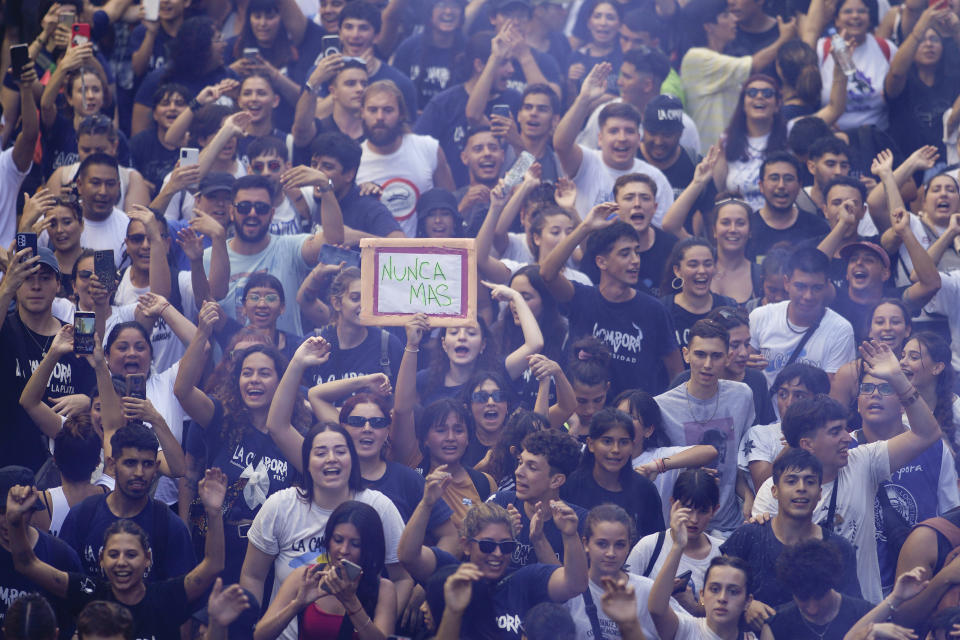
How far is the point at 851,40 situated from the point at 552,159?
2607 mm

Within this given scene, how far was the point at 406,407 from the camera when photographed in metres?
8.56

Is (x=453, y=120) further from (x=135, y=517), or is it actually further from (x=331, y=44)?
(x=135, y=517)

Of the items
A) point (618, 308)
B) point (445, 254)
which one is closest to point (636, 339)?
point (618, 308)

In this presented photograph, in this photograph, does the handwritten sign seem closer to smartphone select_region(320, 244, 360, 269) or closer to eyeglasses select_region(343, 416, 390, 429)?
eyeglasses select_region(343, 416, 390, 429)

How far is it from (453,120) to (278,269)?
2158 millimetres

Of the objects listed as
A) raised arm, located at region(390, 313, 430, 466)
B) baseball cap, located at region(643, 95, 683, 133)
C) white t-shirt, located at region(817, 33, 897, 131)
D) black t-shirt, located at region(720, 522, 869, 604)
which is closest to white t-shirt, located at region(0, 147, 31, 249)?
raised arm, located at region(390, 313, 430, 466)

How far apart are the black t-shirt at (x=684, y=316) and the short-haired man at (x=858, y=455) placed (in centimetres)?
117

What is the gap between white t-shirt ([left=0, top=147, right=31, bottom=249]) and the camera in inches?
419

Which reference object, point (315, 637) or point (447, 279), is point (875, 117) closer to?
point (447, 279)

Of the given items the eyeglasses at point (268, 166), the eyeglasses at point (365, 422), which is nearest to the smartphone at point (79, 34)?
the eyeglasses at point (268, 166)

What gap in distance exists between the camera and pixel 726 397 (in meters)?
A: 8.80

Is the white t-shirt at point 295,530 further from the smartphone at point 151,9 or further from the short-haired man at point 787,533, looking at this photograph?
the smartphone at point 151,9

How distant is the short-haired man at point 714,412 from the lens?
8719 millimetres

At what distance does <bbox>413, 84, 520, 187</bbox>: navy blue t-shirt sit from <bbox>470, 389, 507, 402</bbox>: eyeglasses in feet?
9.67
